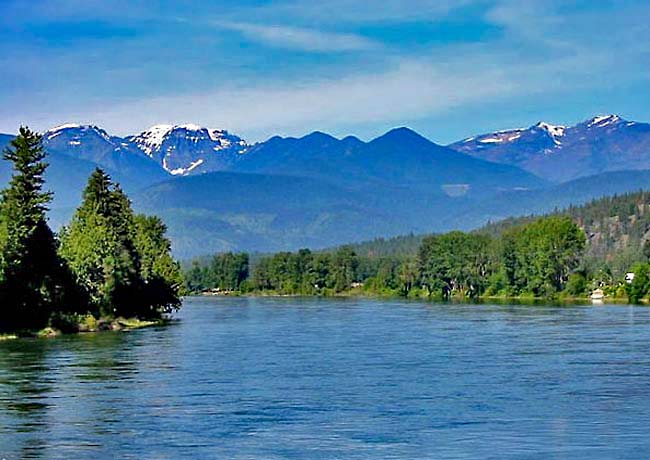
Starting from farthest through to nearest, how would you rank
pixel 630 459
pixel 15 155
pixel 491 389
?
pixel 15 155
pixel 491 389
pixel 630 459

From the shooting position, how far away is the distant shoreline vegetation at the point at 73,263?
96625 millimetres

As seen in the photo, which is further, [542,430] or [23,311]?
[23,311]

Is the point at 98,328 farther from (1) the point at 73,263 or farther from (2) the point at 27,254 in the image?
(2) the point at 27,254

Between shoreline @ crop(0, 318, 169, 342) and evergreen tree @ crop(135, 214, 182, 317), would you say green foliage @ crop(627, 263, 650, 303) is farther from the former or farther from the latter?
shoreline @ crop(0, 318, 169, 342)

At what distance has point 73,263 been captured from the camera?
108875mm

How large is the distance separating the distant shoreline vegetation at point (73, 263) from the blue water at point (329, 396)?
5.43 metres

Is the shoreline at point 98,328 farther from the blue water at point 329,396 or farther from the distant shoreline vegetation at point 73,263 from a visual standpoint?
the blue water at point 329,396

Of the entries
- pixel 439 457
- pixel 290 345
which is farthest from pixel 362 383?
pixel 290 345

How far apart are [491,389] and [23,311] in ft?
172

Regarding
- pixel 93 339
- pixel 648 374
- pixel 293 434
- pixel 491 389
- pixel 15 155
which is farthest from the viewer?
pixel 15 155

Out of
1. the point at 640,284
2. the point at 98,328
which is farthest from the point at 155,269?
the point at 640,284

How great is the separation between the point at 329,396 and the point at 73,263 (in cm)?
5932

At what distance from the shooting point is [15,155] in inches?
4028

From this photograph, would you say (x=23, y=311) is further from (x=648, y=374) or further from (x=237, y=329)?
(x=648, y=374)
